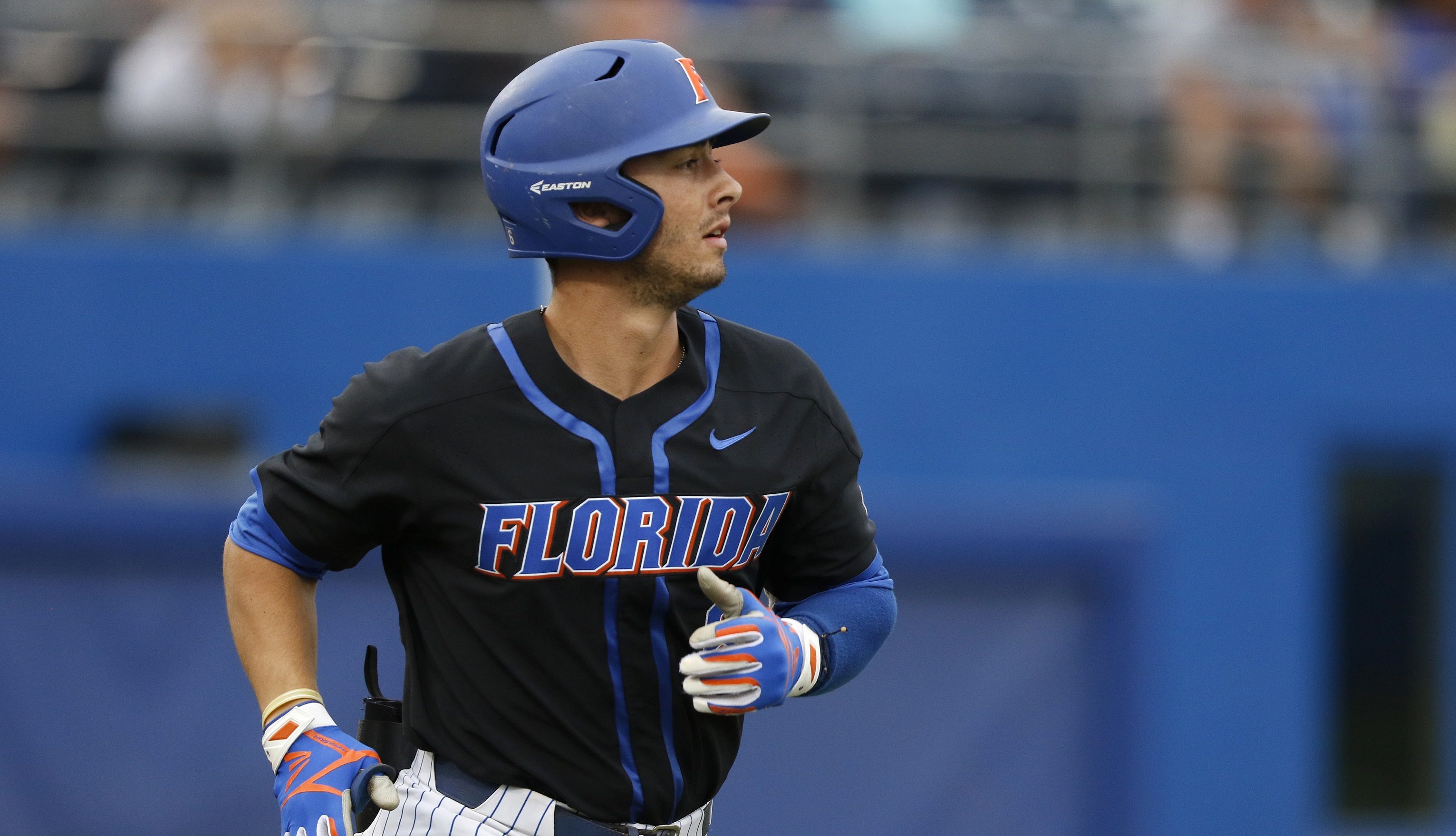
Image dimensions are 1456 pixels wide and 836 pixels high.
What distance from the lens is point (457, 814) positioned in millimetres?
2930

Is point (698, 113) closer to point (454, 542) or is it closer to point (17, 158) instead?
point (454, 542)

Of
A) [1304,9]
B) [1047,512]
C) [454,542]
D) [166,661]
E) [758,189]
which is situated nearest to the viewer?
[454,542]

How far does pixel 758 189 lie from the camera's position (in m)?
7.21

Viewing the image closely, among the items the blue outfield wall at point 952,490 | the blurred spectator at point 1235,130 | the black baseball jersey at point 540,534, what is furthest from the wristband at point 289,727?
the blurred spectator at point 1235,130

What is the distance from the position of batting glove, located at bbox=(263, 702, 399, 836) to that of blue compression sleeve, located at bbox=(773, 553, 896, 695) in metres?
0.79

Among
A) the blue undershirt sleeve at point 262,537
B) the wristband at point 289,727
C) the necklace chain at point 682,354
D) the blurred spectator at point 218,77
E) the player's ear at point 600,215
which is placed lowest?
the wristband at point 289,727

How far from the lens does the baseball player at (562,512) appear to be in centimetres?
291

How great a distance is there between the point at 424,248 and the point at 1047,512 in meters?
2.79

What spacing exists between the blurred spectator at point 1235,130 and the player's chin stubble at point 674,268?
4877mm

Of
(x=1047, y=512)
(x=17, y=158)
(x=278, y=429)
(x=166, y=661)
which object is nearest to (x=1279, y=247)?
(x=1047, y=512)

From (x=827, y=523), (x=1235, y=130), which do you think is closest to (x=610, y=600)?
(x=827, y=523)

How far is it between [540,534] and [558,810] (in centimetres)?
47

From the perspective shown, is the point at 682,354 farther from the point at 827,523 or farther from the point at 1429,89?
the point at 1429,89

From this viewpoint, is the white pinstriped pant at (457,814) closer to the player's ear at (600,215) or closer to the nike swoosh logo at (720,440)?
the nike swoosh logo at (720,440)
